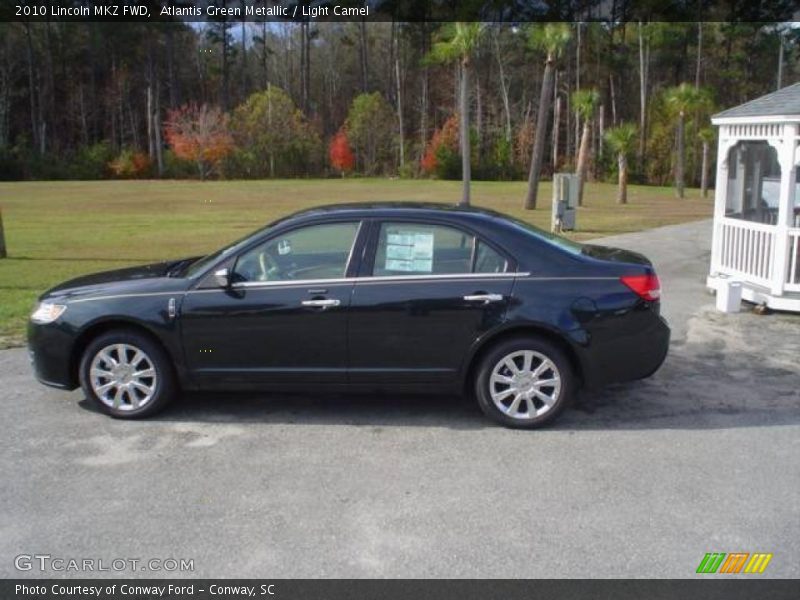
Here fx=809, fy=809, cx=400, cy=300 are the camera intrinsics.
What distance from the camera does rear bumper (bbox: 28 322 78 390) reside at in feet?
19.0

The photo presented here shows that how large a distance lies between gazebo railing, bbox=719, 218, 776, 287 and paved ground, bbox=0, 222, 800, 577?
3833 millimetres

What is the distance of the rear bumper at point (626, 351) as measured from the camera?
5586 mm

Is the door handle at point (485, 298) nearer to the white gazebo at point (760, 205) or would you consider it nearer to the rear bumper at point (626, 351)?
the rear bumper at point (626, 351)

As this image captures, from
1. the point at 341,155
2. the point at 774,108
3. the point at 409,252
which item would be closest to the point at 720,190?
the point at 774,108

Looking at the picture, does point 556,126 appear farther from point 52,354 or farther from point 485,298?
point 52,354

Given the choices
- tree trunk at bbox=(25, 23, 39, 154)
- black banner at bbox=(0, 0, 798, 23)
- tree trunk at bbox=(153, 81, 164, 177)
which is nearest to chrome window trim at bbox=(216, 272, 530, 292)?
black banner at bbox=(0, 0, 798, 23)

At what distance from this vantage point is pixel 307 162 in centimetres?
7650

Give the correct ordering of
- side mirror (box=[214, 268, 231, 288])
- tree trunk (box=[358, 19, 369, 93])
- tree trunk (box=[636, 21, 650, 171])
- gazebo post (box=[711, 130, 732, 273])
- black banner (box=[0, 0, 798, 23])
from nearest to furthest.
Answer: side mirror (box=[214, 268, 231, 288]) < gazebo post (box=[711, 130, 732, 273]) < black banner (box=[0, 0, 798, 23]) < tree trunk (box=[636, 21, 650, 171]) < tree trunk (box=[358, 19, 369, 93])

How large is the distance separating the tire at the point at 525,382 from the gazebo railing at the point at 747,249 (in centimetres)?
580

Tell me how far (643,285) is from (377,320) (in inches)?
74.5

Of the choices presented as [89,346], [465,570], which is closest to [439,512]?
[465,570]

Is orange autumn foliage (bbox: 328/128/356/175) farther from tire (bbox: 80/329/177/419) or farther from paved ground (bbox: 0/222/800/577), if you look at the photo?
tire (bbox: 80/329/177/419)

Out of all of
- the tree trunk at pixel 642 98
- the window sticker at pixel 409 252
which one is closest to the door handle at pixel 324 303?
the window sticker at pixel 409 252
